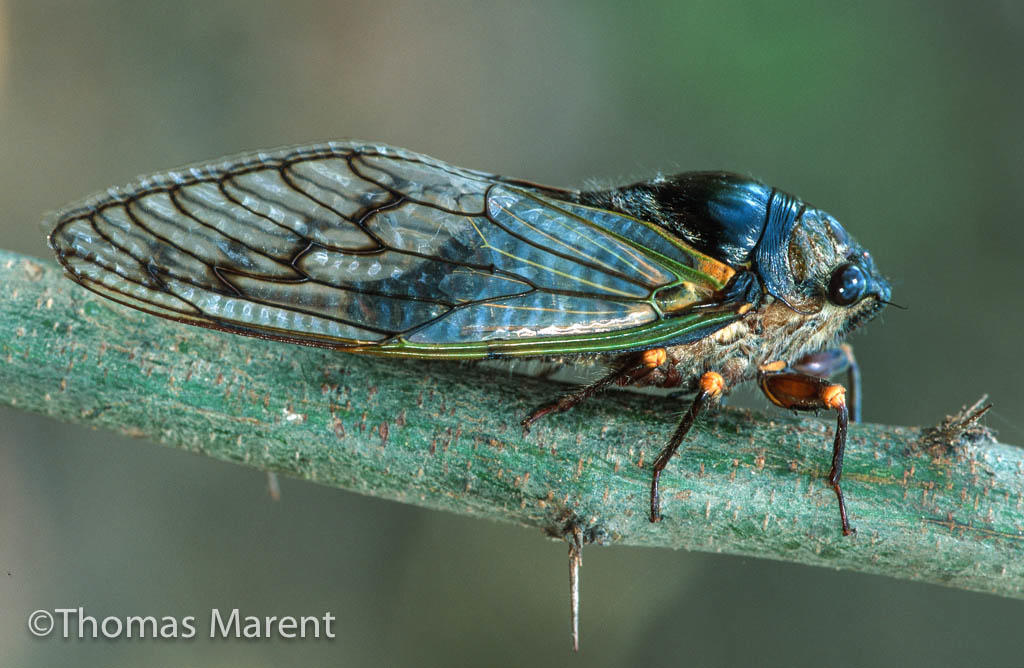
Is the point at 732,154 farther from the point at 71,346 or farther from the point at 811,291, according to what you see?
the point at 71,346

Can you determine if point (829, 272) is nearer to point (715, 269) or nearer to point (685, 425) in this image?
point (715, 269)

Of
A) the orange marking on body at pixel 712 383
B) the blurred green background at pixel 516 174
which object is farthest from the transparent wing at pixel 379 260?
the blurred green background at pixel 516 174

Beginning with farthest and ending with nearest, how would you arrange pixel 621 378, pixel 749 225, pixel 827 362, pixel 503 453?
pixel 827 362 < pixel 749 225 < pixel 621 378 < pixel 503 453

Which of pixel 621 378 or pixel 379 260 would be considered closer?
pixel 379 260

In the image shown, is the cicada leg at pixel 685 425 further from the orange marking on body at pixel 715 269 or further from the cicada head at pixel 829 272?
the cicada head at pixel 829 272

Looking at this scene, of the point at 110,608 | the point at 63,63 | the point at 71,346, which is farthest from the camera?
the point at 63,63

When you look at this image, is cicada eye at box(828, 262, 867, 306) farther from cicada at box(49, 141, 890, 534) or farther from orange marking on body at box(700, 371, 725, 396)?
orange marking on body at box(700, 371, 725, 396)

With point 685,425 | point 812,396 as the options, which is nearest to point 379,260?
point 685,425

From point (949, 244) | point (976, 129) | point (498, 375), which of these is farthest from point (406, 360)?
point (976, 129)
